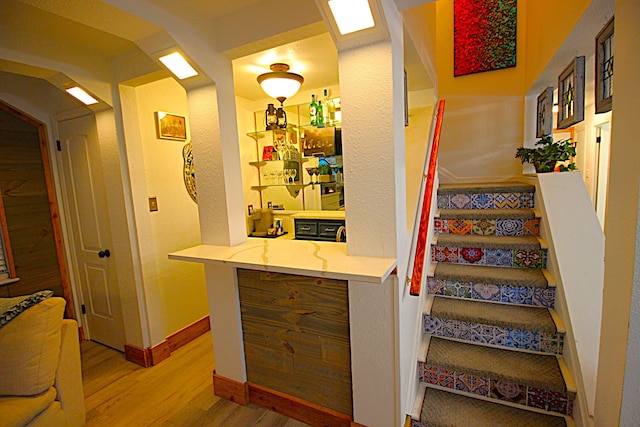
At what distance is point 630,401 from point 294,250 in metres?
1.52

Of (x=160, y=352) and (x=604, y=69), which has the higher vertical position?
(x=604, y=69)

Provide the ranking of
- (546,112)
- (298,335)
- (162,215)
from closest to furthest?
1. (298,335)
2. (162,215)
3. (546,112)

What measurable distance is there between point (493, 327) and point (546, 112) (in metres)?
2.38

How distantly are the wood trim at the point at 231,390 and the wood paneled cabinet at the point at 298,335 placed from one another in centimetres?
8

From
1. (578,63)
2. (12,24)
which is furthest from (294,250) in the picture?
(578,63)

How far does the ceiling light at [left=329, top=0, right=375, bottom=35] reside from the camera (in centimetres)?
123

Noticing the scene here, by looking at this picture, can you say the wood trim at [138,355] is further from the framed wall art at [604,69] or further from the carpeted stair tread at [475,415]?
the framed wall art at [604,69]

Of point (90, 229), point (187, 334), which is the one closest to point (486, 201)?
point (187, 334)

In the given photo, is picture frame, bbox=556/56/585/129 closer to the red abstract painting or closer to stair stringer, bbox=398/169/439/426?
the red abstract painting

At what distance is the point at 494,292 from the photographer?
215 centimetres

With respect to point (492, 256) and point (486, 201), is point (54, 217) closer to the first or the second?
point (492, 256)

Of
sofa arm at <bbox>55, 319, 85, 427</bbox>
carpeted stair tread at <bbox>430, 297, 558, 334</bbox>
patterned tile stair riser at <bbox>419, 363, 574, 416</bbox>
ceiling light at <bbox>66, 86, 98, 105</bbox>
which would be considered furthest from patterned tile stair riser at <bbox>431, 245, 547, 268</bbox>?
ceiling light at <bbox>66, 86, 98, 105</bbox>

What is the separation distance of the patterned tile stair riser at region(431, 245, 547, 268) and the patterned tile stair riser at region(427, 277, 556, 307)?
263 mm

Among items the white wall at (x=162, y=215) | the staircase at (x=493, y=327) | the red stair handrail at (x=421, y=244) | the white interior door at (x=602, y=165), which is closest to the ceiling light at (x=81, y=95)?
the white wall at (x=162, y=215)
